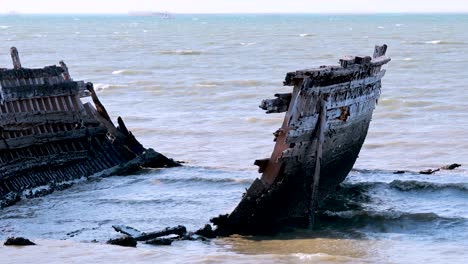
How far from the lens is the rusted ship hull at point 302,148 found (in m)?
11.8

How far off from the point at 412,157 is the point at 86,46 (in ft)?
187

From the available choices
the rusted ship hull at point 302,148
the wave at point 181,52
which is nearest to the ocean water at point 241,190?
the rusted ship hull at point 302,148

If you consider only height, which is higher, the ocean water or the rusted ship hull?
the rusted ship hull

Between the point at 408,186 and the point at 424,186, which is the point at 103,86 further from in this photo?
the point at 424,186

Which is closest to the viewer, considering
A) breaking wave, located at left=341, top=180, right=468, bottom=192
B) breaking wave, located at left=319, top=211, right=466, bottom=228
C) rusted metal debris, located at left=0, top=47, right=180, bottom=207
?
breaking wave, located at left=319, top=211, right=466, bottom=228

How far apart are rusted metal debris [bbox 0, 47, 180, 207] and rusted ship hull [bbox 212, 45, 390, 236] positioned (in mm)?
4101

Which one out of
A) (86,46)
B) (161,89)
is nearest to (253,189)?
(161,89)

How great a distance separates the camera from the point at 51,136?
51.1 feet

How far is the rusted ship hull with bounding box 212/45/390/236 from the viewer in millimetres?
11797

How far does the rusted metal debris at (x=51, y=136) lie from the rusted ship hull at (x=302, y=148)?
4.10m

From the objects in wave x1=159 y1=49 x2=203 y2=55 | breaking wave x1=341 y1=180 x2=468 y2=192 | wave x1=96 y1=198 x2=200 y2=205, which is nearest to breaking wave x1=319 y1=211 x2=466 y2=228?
breaking wave x1=341 y1=180 x2=468 y2=192

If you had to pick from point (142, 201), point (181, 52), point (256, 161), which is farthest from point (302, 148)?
point (181, 52)

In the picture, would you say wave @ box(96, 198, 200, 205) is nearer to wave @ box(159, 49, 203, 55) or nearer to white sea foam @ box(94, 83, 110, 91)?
white sea foam @ box(94, 83, 110, 91)

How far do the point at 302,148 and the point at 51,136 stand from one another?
17.4 feet
